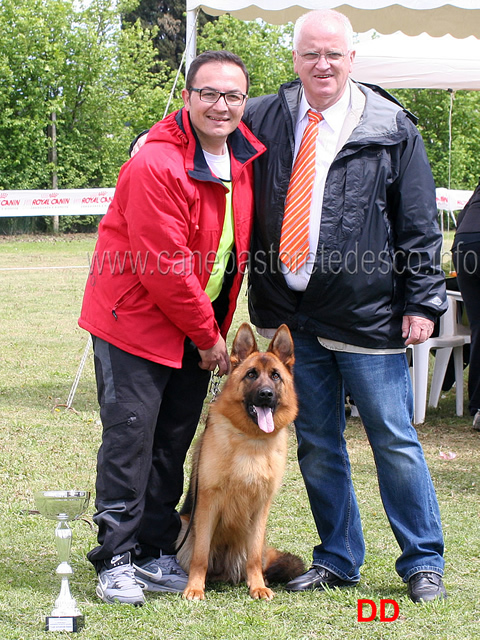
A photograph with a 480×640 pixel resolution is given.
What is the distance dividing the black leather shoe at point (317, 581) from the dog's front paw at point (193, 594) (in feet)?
1.28

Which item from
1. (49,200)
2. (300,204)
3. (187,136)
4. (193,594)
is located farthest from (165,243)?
(49,200)

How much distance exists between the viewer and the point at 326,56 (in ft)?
9.16

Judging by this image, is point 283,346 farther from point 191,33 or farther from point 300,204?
point 191,33

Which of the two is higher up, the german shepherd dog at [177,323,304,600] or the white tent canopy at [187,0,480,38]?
the white tent canopy at [187,0,480,38]

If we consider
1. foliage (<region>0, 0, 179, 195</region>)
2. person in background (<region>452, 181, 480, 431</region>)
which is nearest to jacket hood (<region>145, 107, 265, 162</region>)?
person in background (<region>452, 181, 480, 431</region>)

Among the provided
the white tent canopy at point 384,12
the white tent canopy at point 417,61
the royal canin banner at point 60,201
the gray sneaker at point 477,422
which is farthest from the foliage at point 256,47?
the gray sneaker at point 477,422

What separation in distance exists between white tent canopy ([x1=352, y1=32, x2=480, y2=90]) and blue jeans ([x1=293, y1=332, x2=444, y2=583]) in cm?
707

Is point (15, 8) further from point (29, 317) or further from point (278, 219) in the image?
point (278, 219)

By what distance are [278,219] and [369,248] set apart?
1.28ft

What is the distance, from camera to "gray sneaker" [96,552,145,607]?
2.89 metres

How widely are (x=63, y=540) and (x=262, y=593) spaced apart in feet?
2.93

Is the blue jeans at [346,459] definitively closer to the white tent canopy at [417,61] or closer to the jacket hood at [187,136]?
the jacket hood at [187,136]

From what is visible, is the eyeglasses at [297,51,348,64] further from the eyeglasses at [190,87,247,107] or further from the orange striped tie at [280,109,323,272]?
the eyeglasses at [190,87,247,107]

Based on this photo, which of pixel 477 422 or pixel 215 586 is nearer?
pixel 215 586
